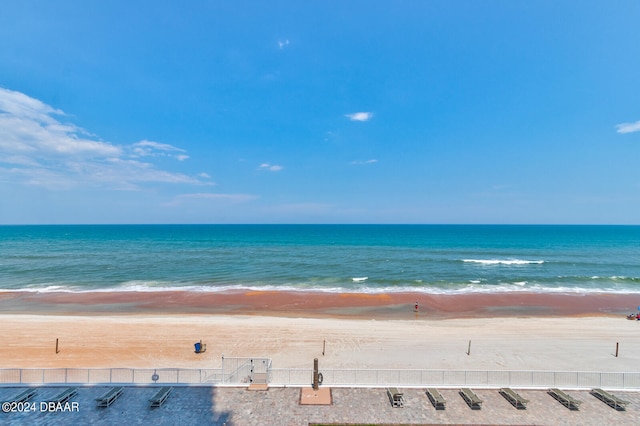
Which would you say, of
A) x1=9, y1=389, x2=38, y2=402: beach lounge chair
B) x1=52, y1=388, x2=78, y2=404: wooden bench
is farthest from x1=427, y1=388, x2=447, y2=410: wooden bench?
x1=9, y1=389, x2=38, y2=402: beach lounge chair

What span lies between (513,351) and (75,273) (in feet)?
179

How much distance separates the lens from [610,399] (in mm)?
11742

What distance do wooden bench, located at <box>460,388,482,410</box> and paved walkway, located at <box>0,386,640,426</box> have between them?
18 centimetres

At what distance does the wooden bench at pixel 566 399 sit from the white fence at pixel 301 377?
595mm

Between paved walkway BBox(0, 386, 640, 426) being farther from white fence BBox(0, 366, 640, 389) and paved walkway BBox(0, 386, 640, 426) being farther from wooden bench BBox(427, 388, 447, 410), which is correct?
white fence BBox(0, 366, 640, 389)

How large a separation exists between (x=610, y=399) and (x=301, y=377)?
12.4m

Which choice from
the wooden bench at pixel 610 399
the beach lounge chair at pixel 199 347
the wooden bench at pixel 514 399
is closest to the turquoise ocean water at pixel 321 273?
the beach lounge chair at pixel 199 347

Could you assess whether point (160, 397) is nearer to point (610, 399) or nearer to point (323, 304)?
point (610, 399)

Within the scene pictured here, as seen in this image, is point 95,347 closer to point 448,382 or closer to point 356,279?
point 448,382

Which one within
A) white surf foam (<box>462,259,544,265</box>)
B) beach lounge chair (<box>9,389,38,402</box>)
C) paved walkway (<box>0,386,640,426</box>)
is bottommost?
paved walkway (<box>0,386,640,426</box>)

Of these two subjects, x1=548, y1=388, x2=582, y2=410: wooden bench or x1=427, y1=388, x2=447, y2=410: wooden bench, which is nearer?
x1=427, y1=388, x2=447, y2=410: wooden bench

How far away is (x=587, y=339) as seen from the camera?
832 inches

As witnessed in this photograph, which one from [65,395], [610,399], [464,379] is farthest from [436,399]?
[65,395]

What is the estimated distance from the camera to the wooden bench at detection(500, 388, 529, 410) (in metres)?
11.4
